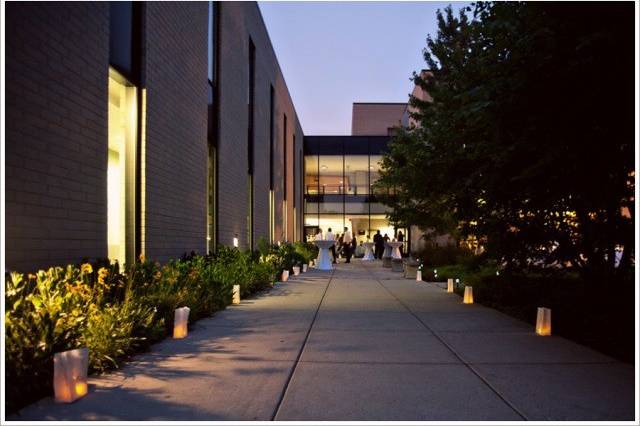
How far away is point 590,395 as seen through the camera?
15.2 feet

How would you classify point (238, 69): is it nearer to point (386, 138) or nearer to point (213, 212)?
point (213, 212)

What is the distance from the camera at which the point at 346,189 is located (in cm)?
4072

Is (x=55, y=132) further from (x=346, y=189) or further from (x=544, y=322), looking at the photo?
(x=346, y=189)

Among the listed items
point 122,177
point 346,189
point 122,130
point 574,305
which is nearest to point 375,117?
point 346,189

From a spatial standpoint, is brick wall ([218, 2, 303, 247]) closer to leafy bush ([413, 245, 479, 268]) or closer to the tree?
leafy bush ([413, 245, 479, 268])

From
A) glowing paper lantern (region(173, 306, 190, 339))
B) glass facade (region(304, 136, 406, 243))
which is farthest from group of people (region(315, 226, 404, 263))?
glowing paper lantern (region(173, 306, 190, 339))

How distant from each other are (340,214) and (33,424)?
3659cm

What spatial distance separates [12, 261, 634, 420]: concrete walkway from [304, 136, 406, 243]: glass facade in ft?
103

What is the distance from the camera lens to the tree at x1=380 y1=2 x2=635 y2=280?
5.90 metres

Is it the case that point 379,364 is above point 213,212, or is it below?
below

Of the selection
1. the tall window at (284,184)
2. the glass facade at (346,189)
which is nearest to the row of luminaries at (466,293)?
the tall window at (284,184)

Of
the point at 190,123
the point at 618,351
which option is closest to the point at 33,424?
the point at 618,351

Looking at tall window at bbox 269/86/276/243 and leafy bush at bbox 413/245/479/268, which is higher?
tall window at bbox 269/86/276/243

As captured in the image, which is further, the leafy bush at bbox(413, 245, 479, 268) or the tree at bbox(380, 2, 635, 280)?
the leafy bush at bbox(413, 245, 479, 268)
